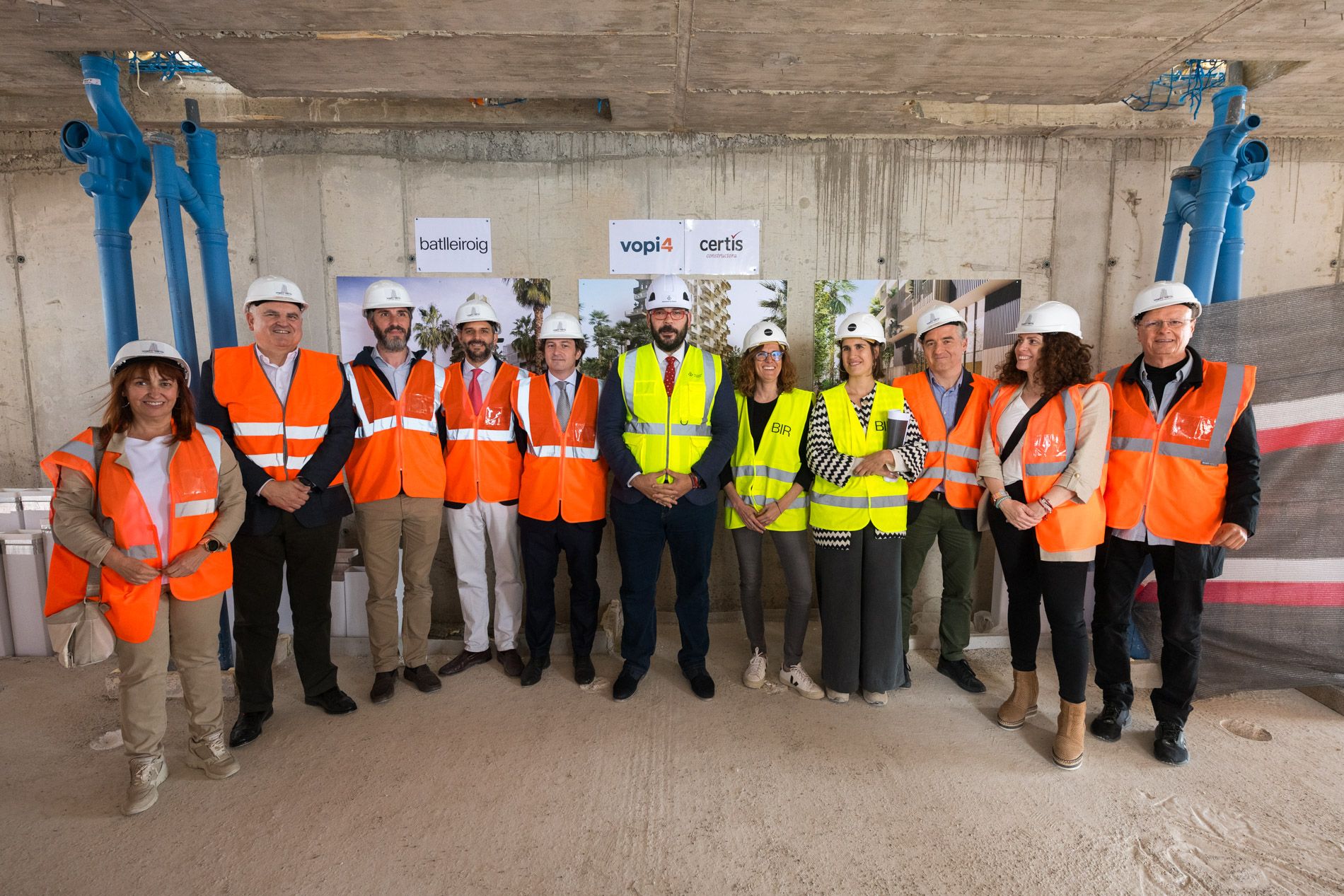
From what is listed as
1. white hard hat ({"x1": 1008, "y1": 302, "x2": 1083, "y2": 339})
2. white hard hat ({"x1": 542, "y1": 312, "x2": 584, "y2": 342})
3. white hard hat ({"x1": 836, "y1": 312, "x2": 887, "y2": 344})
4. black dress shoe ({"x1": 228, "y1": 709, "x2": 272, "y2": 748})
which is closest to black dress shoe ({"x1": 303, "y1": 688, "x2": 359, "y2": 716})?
black dress shoe ({"x1": 228, "y1": 709, "x2": 272, "y2": 748})

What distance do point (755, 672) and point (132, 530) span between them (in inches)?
122

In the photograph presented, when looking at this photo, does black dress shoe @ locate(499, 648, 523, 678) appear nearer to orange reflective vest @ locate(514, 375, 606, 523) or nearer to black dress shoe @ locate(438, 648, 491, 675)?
black dress shoe @ locate(438, 648, 491, 675)

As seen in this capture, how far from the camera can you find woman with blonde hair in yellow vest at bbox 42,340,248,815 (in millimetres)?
2688

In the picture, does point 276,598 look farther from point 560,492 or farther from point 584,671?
point 584,671

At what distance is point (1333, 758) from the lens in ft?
10.4

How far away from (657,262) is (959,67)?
84.9 inches

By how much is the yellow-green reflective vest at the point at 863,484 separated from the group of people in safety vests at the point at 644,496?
0.04 feet

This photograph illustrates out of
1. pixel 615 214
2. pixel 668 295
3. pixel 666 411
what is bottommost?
pixel 666 411

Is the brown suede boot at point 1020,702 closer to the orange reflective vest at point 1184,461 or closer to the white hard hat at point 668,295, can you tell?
the orange reflective vest at point 1184,461

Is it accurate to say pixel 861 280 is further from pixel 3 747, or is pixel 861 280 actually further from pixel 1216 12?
pixel 3 747

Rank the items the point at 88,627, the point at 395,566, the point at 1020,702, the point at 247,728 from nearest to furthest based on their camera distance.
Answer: the point at 88,627, the point at 247,728, the point at 1020,702, the point at 395,566

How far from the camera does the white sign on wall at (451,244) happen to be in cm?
468

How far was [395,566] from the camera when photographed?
3.78 m

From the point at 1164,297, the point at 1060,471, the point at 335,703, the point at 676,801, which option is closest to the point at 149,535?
the point at 335,703
